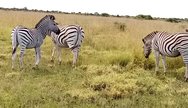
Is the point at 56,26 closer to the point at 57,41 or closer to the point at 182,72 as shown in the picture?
the point at 57,41

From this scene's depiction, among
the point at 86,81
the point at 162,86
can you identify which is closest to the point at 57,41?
the point at 86,81

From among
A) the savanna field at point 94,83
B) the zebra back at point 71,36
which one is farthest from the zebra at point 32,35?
the savanna field at point 94,83

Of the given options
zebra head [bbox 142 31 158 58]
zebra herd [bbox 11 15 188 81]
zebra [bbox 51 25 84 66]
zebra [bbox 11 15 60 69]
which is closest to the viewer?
zebra herd [bbox 11 15 188 81]

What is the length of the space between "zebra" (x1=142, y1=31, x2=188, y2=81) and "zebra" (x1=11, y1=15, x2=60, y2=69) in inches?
121

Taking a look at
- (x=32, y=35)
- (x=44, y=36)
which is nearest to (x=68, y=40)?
(x=44, y=36)

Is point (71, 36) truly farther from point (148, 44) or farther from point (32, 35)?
point (148, 44)

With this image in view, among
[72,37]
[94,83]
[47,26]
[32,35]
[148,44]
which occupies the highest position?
[47,26]

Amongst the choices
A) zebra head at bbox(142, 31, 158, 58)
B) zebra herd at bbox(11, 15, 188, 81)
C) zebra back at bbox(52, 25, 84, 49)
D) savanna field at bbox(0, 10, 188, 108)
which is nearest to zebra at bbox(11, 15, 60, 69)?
zebra herd at bbox(11, 15, 188, 81)

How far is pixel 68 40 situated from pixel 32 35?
1.47 meters

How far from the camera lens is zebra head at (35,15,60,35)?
13.2 m

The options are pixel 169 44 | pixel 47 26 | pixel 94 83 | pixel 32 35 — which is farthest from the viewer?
pixel 47 26

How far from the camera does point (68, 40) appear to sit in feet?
44.7

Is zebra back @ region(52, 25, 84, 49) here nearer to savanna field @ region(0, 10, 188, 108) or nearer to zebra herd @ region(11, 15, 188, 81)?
zebra herd @ region(11, 15, 188, 81)

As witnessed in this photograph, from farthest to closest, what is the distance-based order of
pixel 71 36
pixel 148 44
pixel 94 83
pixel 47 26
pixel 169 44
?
pixel 148 44
pixel 71 36
pixel 47 26
pixel 169 44
pixel 94 83
